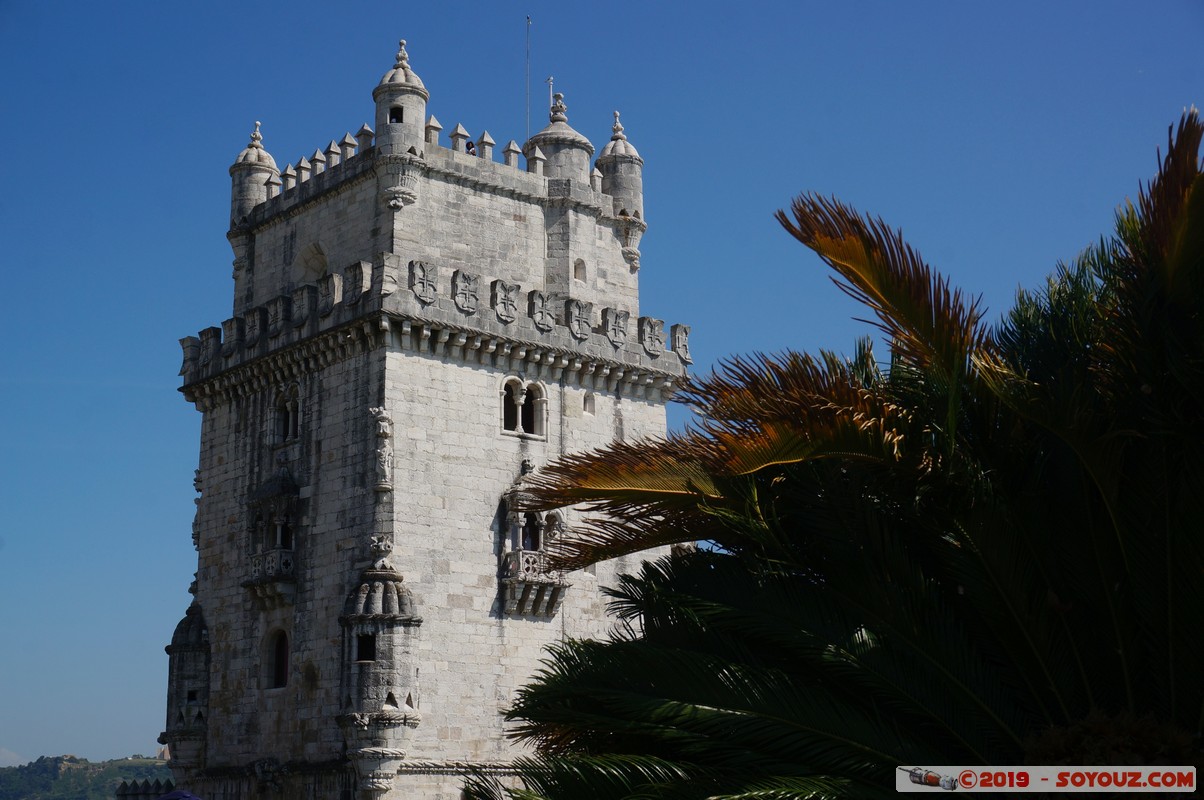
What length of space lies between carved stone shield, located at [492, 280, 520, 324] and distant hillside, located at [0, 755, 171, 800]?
143419 mm

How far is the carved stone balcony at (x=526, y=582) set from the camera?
30188mm

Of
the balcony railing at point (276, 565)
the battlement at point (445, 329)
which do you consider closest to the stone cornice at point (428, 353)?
the battlement at point (445, 329)

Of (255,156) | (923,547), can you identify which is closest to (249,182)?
(255,156)

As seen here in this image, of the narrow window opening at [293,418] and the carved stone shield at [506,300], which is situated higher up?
the carved stone shield at [506,300]

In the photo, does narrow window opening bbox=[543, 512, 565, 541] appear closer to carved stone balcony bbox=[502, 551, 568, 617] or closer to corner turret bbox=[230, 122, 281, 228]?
carved stone balcony bbox=[502, 551, 568, 617]

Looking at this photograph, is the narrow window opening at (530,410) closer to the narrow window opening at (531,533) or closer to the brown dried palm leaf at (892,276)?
the narrow window opening at (531,533)

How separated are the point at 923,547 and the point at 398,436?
17825 mm

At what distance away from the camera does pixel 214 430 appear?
34344mm

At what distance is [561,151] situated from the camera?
113ft

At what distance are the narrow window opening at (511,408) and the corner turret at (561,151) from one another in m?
5.46

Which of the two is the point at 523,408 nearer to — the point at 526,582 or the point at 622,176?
the point at 526,582

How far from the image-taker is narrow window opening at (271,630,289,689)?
30.9m

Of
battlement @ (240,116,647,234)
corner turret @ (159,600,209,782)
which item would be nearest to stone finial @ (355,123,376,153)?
battlement @ (240,116,647,234)

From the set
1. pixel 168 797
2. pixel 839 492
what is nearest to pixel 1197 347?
pixel 839 492
